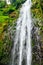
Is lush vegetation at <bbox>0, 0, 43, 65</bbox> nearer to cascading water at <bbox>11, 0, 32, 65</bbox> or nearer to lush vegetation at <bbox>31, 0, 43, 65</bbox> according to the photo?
lush vegetation at <bbox>31, 0, 43, 65</bbox>

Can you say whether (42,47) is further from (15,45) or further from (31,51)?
(15,45)

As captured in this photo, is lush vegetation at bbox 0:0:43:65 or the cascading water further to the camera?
lush vegetation at bbox 0:0:43:65

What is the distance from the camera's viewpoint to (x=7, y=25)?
20906 mm

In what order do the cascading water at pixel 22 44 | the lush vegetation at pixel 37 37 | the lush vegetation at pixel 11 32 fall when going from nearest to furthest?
the lush vegetation at pixel 37 37 < the cascading water at pixel 22 44 < the lush vegetation at pixel 11 32

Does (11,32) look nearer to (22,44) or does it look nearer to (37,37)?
(22,44)

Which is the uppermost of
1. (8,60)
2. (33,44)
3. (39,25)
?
(39,25)

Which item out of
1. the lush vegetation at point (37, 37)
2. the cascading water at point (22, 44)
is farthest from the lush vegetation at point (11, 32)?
the cascading water at point (22, 44)

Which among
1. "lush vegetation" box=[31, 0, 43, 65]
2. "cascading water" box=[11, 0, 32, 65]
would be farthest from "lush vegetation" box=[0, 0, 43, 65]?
"cascading water" box=[11, 0, 32, 65]

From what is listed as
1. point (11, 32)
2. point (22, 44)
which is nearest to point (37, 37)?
point (22, 44)

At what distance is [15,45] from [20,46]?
0.46m

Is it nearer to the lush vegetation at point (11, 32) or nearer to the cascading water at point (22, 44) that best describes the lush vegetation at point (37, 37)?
the lush vegetation at point (11, 32)

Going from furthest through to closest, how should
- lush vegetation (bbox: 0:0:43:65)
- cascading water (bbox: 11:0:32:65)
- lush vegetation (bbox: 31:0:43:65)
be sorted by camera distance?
lush vegetation (bbox: 0:0:43:65), cascading water (bbox: 11:0:32:65), lush vegetation (bbox: 31:0:43:65)

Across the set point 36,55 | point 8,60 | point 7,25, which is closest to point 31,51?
point 36,55

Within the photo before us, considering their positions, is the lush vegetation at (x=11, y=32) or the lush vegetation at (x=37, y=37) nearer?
the lush vegetation at (x=37, y=37)
